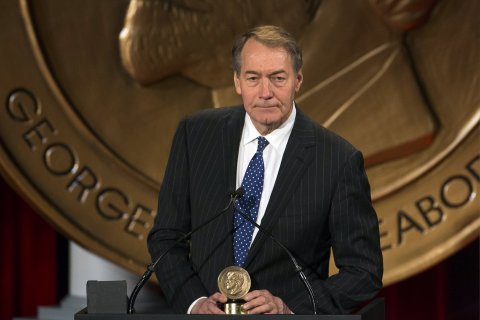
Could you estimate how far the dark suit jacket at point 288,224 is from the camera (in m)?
1.94

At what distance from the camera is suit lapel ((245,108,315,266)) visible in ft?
6.40

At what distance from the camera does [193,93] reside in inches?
138

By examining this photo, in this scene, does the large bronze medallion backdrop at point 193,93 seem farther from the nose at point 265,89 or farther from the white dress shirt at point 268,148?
the nose at point 265,89

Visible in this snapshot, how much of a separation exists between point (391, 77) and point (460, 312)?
0.79 meters

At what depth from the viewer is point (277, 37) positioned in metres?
1.91

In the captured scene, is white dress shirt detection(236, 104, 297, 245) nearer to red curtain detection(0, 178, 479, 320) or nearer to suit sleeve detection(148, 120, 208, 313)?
suit sleeve detection(148, 120, 208, 313)

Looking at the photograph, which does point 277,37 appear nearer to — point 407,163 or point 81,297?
point 407,163

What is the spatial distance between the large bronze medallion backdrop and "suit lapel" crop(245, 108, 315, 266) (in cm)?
142

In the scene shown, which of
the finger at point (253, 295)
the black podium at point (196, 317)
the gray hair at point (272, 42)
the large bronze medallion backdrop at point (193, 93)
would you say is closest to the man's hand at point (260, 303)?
the finger at point (253, 295)

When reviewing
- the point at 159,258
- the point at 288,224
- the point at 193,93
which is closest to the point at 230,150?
the point at 288,224

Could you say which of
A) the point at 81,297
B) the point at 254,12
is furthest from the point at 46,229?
the point at 254,12

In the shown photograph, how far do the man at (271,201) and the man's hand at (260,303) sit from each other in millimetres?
134

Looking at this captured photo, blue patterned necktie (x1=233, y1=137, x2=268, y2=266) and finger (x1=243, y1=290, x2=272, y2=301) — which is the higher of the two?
blue patterned necktie (x1=233, y1=137, x2=268, y2=266)

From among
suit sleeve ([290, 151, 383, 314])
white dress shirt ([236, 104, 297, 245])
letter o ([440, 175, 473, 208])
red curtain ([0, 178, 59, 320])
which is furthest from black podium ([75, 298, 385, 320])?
red curtain ([0, 178, 59, 320])
